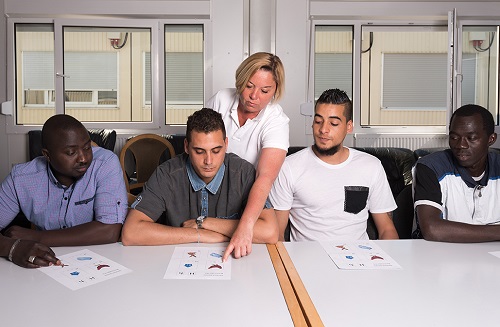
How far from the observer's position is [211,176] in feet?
6.03

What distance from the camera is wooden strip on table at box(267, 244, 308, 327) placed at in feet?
3.44

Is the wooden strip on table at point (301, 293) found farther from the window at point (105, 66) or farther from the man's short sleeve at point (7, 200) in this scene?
the window at point (105, 66)

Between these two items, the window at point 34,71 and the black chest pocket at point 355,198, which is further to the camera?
the window at point 34,71

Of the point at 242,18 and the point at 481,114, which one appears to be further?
the point at 242,18

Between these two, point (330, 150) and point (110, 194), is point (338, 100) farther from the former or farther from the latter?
point (110, 194)

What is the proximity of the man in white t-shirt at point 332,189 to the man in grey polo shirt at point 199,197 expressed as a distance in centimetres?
27

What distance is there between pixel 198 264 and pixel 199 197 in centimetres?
49

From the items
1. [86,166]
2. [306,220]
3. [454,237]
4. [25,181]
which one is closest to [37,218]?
[25,181]

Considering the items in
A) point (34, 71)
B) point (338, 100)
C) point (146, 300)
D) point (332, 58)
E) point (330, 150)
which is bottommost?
point (146, 300)

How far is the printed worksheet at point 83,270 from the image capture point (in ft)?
4.21

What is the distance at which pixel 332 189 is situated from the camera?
2088mm

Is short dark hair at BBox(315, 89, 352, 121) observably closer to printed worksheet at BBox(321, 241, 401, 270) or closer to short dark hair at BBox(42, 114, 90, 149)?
printed worksheet at BBox(321, 241, 401, 270)

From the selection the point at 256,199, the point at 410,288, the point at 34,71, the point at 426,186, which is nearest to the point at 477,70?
the point at 426,186

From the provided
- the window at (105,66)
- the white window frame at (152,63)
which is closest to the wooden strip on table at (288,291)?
the window at (105,66)
